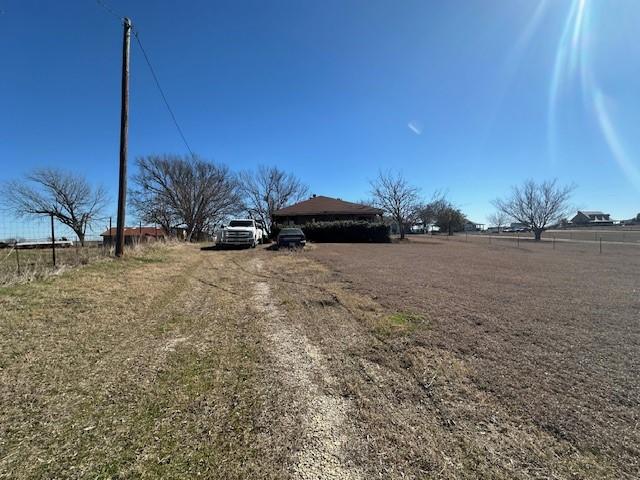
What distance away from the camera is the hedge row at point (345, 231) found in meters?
29.3

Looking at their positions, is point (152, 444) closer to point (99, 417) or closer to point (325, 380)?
point (99, 417)

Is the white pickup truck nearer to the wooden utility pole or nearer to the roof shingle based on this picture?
the wooden utility pole

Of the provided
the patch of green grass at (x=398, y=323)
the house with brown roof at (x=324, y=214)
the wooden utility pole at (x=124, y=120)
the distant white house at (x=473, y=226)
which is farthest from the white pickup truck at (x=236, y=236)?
the distant white house at (x=473, y=226)

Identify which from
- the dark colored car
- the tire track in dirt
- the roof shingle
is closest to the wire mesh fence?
the roof shingle

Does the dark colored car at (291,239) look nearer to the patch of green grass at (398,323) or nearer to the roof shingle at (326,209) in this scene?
the patch of green grass at (398,323)

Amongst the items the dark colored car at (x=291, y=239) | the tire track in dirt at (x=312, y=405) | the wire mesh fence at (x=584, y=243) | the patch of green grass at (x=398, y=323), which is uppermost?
the dark colored car at (x=291, y=239)

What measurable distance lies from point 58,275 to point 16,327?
3.32 metres

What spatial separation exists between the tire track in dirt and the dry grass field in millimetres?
14

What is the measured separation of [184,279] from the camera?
8.46m

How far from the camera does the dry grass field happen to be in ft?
6.88

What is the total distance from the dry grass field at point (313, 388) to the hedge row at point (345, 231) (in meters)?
23.1

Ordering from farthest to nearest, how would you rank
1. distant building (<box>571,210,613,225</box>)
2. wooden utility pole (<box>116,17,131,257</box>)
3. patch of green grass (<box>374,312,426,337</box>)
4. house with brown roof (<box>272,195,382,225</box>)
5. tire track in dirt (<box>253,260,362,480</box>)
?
distant building (<box>571,210,613,225</box>)
house with brown roof (<box>272,195,382,225</box>)
wooden utility pole (<box>116,17,131,257</box>)
patch of green grass (<box>374,312,426,337</box>)
tire track in dirt (<box>253,260,362,480</box>)

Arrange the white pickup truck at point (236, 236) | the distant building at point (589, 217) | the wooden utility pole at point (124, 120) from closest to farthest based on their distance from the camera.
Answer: the wooden utility pole at point (124, 120), the white pickup truck at point (236, 236), the distant building at point (589, 217)

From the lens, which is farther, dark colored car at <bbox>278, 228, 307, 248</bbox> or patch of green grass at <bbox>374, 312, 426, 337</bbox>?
dark colored car at <bbox>278, 228, 307, 248</bbox>
